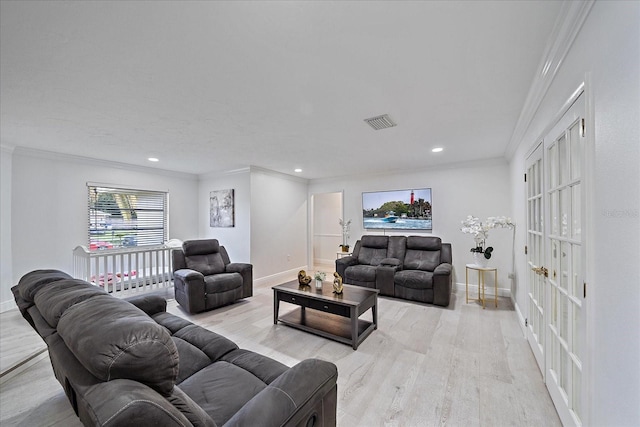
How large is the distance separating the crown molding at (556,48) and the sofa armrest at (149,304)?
11.3 feet

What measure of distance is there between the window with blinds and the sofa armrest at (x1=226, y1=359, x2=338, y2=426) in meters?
5.11

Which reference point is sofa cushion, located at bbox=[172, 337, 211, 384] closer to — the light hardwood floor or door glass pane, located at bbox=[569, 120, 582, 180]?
the light hardwood floor

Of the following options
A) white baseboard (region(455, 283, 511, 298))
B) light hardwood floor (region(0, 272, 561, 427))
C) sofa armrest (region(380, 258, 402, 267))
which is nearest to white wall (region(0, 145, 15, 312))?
light hardwood floor (region(0, 272, 561, 427))

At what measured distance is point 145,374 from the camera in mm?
837

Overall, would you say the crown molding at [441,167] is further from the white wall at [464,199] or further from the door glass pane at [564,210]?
the door glass pane at [564,210]

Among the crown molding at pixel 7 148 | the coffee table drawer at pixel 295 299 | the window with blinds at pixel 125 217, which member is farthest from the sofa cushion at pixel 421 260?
the crown molding at pixel 7 148

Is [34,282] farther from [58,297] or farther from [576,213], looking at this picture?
[576,213]

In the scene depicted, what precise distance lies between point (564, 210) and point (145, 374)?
94.1 inches

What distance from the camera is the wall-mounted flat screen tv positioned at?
5.21 meters

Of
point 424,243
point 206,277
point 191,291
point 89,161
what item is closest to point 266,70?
point 191,291

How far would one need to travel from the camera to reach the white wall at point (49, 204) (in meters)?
3.81

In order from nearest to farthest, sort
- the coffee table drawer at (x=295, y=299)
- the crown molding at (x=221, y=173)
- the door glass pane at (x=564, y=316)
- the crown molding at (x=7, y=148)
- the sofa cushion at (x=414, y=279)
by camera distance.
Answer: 1. the door glass pane at (x=564, y=316)
2. the coffee table drawer at (x=295, y=299)
3. the crown molding at (x=7, y=148)
4. the sofa cushion at (x=414, y=279)
5. the crown molding at (x=221, y=173)

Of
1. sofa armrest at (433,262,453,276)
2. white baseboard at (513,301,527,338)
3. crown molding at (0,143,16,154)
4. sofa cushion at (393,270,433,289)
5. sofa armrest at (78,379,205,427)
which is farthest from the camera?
sofa cushion at (393,270,433,289)

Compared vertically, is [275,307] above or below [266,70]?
below
